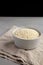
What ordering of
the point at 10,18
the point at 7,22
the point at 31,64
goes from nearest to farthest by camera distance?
the point at 31,64
the point at 7,22
the point at 10,18

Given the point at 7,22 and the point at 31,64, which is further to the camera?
the point at 7,22

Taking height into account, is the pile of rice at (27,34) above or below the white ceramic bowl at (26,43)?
above

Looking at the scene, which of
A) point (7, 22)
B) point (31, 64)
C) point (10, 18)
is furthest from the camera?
point (10, 18)

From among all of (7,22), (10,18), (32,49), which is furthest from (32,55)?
(10,18)

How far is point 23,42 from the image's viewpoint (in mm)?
521

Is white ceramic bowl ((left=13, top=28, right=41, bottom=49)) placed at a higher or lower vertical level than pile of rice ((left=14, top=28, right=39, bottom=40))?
lower
